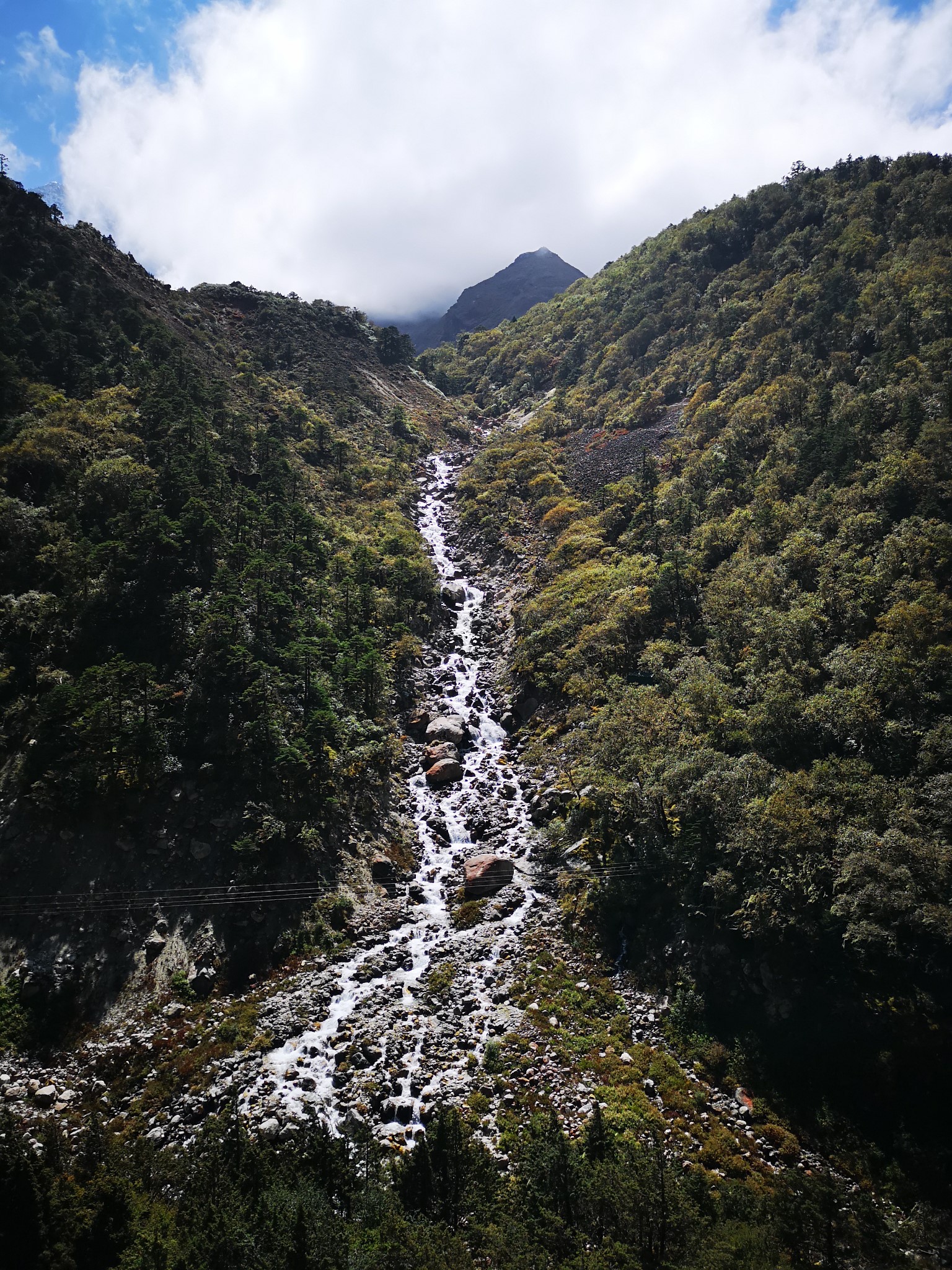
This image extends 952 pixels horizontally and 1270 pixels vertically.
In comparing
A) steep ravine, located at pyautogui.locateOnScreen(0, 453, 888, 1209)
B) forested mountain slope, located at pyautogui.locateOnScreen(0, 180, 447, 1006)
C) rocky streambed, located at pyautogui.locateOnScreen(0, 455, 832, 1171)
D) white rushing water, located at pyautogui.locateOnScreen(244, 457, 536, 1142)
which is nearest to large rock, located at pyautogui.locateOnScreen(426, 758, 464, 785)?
white rushing water, located at pyautogui.locateOnScreen(244, 457, 536, 1142)

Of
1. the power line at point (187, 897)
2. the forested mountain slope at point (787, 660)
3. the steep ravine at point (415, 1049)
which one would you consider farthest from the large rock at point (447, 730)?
the power line at point (187, 897)

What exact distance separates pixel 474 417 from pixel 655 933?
4384 inches

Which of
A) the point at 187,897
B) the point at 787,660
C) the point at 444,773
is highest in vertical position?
the point at 444,773

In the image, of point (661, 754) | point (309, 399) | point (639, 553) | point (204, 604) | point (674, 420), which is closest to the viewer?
point (661, 754)

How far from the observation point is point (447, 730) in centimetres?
4825

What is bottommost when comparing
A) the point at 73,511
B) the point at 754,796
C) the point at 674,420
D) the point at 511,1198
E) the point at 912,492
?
the point at 511,1198

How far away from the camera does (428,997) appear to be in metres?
29.5

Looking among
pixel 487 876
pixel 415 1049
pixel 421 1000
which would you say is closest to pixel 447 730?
pixel 487 876

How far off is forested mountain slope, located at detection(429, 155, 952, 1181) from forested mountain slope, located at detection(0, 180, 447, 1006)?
14.1 m

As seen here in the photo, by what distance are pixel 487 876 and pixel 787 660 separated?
20.1 metres

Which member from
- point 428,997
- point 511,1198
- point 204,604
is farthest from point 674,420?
point 511,1198

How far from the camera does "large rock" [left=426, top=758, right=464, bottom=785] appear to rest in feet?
147

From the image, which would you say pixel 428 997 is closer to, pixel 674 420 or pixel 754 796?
pixel 754 796

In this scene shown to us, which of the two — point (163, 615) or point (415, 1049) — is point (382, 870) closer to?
point (415, 1049)
